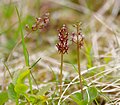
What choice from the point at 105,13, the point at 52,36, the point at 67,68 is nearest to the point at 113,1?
the point at 105,13

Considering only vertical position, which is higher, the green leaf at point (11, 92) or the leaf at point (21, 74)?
the leaf at point (21, 74)

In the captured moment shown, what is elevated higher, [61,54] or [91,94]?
[61,54]

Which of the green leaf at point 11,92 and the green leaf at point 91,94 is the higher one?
the green leaf at point 11,92

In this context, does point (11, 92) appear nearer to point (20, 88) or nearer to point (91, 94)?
point (20, 88)

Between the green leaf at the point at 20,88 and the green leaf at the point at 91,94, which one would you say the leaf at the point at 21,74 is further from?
the green leaf at the point at 91,94

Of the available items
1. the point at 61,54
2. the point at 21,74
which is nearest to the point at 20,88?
the point at 21,74

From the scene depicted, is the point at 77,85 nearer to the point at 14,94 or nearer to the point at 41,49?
the point at 14,94

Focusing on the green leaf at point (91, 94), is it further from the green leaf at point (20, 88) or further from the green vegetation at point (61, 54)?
the green leaf at point (20, 88)

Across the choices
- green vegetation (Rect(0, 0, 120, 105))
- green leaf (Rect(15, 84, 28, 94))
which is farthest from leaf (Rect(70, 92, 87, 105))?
green leaf (Rect(15, 84, 28, 94))

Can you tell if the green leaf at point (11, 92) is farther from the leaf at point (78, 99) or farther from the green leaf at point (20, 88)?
the leaf at point (78, 99)

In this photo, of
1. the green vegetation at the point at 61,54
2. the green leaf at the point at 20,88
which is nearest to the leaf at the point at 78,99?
the green vegetation at the point at 61,54

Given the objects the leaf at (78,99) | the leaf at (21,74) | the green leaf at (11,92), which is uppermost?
the leaf at (21,74)

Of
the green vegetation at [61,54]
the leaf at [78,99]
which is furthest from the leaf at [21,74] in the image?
the leaf at [78,99]
